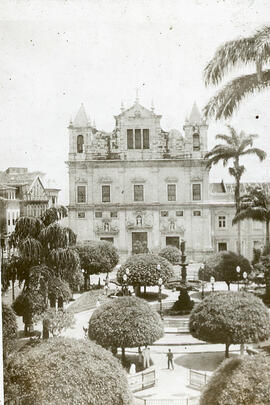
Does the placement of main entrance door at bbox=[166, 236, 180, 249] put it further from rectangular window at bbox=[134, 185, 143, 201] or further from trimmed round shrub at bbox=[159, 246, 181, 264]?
rectangular window at bbox=[134, 185, 143, 201]

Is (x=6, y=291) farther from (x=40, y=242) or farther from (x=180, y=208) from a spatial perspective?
(x=180, y=208)

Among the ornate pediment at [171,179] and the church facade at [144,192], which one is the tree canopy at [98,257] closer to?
the church facade at [144,192]

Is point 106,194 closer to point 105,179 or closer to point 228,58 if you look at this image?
point 105,179

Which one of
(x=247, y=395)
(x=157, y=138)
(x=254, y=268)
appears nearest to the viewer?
(x=247, y=395)

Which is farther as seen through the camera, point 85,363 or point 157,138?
point 157,138

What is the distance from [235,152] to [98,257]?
437 centimetres

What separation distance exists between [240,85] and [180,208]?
3740mm

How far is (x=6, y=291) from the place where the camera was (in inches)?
393

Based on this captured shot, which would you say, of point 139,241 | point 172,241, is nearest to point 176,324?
point 172,241

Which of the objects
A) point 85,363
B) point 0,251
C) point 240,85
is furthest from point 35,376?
point 240,85

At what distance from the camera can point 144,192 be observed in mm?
12297

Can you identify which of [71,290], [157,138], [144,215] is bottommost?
[71,290]

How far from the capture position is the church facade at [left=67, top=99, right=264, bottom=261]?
1162cm

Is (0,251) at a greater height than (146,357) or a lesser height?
greater
